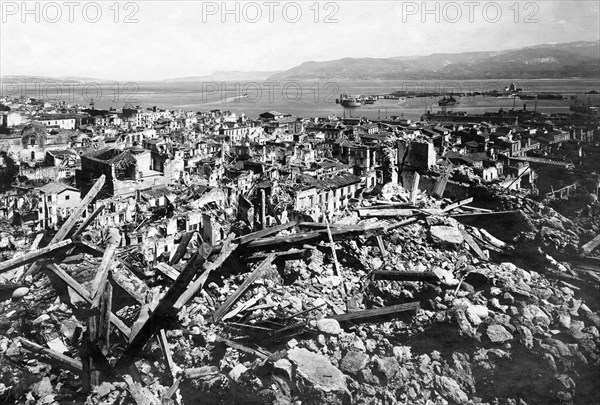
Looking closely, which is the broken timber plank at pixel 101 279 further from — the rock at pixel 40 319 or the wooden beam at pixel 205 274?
the wooden beam at pixel 205 274

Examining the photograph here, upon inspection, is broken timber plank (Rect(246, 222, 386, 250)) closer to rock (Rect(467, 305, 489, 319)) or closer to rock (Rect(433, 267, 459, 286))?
rock (Rect(433, 267, 459, 286))

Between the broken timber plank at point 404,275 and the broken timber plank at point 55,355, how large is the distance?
2.75m

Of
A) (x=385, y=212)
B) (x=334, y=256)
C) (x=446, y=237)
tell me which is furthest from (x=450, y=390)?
(x=385, y=212)

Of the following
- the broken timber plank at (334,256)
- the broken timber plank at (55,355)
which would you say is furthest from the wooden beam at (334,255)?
the broken timber plank at (55,355)

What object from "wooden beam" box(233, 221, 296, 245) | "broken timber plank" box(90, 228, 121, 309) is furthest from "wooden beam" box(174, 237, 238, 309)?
"broken timber plank" box(90, 228, 121, 309)

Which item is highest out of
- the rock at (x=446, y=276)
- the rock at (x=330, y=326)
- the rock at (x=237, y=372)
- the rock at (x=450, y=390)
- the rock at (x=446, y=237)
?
the rock at (x=446, y=237)

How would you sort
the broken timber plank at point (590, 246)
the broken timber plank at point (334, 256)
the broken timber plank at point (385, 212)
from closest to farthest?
the broken timber plank at point (334, 256), the broken timber plank at point (590, 246), the broken timber plank at point (385, 212)

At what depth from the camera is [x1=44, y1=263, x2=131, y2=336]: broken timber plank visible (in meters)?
3.74

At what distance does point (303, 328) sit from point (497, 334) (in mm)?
1589

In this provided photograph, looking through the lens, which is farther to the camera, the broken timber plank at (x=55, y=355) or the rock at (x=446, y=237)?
the rock at (x=446, y=237)

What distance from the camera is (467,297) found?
4.19 m

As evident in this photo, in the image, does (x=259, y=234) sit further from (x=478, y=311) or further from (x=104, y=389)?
(x=478, y=311)

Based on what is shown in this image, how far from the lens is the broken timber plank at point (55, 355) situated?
358 centimetres

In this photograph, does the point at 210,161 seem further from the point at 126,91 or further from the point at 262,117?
the point at 126,91
